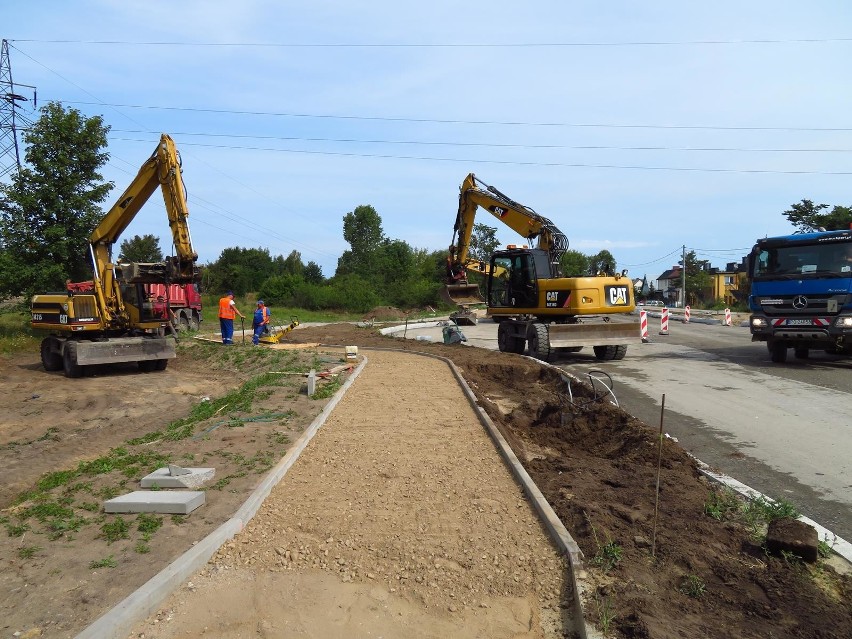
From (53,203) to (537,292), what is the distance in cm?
1690

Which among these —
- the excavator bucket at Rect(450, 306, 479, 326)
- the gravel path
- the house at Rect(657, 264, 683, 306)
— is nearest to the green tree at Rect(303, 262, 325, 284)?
the house at Rect(657, 264, 683, 306)

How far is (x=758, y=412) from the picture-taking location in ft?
34.0

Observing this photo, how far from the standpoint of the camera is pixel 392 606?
416cm

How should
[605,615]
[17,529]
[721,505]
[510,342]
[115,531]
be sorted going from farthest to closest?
[510,342] → [721,505] → [17,529] → [115,531] → [605,615]

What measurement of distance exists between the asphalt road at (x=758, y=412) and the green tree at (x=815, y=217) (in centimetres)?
3318

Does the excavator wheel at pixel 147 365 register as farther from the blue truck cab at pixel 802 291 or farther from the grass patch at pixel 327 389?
the blue truck cab at pixel 802 291

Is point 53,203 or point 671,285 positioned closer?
point 53,203

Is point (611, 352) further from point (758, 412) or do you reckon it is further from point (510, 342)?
point (758, 412)

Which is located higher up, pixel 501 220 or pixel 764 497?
pixel 501 220

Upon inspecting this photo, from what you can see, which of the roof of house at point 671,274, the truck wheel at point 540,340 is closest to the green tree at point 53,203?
the truck wheel at point 540,340

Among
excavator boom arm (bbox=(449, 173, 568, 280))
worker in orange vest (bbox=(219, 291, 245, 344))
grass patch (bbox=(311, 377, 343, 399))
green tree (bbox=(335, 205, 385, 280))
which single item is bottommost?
grass patch (bbox=(311, 377, 343, 399))

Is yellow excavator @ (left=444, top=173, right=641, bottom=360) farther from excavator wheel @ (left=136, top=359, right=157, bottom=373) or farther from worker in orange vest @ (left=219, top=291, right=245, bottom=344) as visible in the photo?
excavator wheel @ (left=136, top=359, right=157, bottom=373)

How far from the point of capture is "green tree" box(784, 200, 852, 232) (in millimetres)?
46406

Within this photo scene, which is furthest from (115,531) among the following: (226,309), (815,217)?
(815,217)
